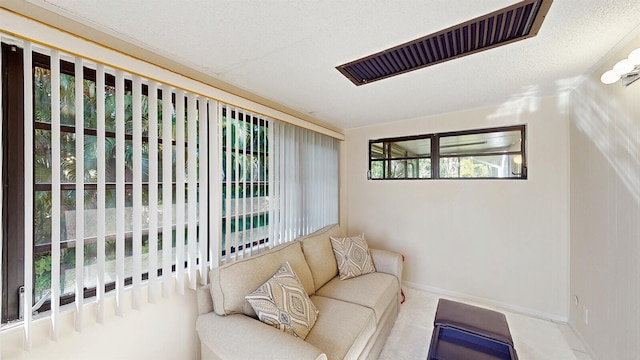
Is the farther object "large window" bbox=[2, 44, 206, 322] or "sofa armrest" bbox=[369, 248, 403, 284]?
"sofa armrest" bbox=[369, 248, 403, 284]

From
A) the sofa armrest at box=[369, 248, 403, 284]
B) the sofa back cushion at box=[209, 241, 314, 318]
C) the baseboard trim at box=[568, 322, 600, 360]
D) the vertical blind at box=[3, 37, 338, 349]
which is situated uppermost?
the vertical blind at box=[3, 37, 338, 349]

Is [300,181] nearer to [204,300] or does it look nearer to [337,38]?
[204,300]

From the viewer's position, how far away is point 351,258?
2.49 meters

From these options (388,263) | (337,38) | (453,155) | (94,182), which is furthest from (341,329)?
(453,155)

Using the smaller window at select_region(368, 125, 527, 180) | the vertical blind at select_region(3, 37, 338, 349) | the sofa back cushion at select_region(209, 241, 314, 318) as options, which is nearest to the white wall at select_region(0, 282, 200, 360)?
the vertical blind at select_region(3, 37, 338, 349)

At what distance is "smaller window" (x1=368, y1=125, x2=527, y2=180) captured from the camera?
8.85 feet

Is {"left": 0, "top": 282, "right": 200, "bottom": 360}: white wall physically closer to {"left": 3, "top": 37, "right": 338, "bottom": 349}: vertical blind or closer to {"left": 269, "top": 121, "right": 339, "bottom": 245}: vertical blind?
{"left": 3, "top": 37, "right": 338, "bottom": 349}: vertical blind

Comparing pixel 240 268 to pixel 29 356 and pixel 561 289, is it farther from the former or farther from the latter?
pixel 561 289

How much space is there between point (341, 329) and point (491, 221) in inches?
89.2

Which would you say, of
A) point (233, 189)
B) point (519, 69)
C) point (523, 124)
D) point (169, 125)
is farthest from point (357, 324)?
point (523, 124)

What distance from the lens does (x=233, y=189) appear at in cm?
206

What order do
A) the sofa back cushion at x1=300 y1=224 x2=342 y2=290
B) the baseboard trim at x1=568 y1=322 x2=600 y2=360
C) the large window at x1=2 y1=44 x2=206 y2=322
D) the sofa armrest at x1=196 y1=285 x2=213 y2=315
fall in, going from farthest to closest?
the sofa back cushion at x1=300 y1=224 x2=342 y2=290 < the baseboard trim at x1=568 y1=322 x2=600 y2=360 < the sofa armrest at x1=196 y1=285 x2=213 y2=315 < the large window at x1=2 y1=44 x2=206 y2=322

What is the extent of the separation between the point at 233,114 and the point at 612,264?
10.1 ft

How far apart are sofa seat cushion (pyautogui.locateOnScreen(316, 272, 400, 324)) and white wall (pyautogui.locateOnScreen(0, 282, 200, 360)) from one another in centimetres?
106
